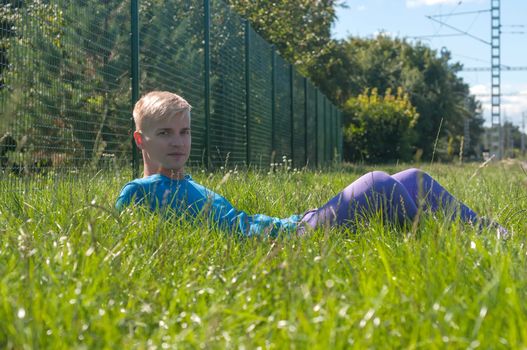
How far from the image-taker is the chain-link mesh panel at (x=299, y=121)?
1471cm

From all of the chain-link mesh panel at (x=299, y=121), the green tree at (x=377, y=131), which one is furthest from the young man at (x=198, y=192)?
the green tree at (x=377, y=131)

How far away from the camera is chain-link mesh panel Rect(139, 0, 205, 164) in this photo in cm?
645

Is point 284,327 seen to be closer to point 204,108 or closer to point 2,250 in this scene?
point 2,250

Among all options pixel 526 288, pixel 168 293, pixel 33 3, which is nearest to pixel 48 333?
pixel 168 293

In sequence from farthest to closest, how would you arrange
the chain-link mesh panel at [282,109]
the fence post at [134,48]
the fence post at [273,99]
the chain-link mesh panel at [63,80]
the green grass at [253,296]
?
1. the chain-link mesh panel at [282,109]
2. the fence post at [273,99]
3. the fence post at [134,48]
4. the chain-link mesh panel at [63,80]
5. the green grass at [253,296]

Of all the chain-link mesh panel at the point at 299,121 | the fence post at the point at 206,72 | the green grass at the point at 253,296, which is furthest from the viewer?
the chain-link mesh panel at the point at 299,121


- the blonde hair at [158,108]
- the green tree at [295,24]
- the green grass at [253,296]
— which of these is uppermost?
the green tree at [295,24]

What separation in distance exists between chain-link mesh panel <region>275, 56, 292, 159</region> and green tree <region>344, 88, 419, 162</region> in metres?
12.4

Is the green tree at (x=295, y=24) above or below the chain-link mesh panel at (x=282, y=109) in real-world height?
above

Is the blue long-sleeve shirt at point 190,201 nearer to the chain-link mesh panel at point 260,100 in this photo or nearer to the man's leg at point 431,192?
the man's leg at point 431,192

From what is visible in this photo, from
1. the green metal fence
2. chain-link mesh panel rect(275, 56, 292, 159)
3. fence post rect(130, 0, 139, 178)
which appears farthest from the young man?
chain-link mesh panel rect(275, 56, 292, 159)

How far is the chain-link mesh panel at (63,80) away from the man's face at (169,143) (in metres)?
0.50

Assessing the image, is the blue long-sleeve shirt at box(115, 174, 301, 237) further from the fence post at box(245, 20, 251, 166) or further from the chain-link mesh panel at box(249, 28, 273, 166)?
the chain-link mesh panel at box(249, 28, 273, 166)

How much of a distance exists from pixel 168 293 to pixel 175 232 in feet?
2.69
